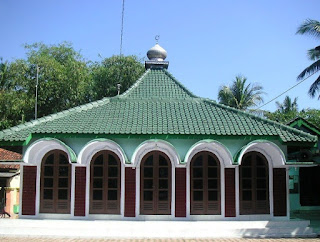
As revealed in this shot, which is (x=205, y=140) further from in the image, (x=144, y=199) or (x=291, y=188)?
(x=291, y=188)

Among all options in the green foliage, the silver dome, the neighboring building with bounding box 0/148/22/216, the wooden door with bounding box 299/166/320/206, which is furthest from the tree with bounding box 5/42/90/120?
the wooden door with bounding box 299/166/320/206

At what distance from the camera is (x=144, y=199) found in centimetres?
1182

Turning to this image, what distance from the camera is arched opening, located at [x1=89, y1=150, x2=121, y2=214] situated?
1179cm

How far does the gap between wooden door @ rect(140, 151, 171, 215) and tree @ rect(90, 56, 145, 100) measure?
19802 millimetres

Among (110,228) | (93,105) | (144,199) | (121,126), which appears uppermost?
(93,105)

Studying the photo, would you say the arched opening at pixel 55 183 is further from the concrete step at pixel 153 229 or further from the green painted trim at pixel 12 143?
the green painted trim at pixel 12 143

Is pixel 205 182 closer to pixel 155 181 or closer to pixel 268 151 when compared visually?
pixel 155 181

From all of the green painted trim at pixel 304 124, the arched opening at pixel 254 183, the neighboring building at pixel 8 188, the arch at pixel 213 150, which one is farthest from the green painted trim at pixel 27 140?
the green painted trim at pixel 304 124

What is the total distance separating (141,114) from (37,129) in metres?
3.33

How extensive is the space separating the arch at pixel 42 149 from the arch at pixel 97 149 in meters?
0.33

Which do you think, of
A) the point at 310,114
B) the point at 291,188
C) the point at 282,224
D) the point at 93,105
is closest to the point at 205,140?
the point at 282,224

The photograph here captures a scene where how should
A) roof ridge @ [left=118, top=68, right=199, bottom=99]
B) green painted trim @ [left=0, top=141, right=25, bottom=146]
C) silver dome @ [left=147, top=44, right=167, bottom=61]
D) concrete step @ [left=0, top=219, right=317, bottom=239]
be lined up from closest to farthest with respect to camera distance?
concrete step @ [left=0, top=219, right=317, bottom=239], green painted trim @ [left=0, top=141, right=25, bottom=146], roof ridge @ [left=118, top=68, right=199, bottom=99], silver dome @ [left=147, top=44, right=167, bottom=61]

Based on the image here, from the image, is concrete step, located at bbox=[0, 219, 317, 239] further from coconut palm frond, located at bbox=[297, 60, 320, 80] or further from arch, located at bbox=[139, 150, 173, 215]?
coconut palm frond, located at bbox=[297, 60, 320, 80]

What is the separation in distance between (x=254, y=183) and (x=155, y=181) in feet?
10.2
